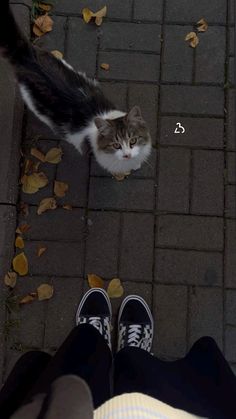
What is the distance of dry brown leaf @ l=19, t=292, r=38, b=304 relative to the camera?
3182 mm

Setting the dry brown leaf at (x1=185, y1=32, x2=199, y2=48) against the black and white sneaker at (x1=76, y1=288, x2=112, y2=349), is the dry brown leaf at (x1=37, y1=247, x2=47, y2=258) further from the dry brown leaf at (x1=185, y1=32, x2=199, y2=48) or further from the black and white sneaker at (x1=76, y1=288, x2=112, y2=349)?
the dry brown leaf at (x1=185, y1=32, x2=199, y2=48)

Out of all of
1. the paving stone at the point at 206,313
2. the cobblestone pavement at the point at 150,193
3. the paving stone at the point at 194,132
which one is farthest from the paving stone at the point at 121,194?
Answer: the paving stone at the point at 206,313

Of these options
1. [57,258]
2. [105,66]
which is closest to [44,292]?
[57,258]

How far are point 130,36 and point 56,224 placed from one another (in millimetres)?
1524

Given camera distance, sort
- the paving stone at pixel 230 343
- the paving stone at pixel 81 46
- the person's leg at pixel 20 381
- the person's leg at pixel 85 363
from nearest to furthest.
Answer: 1. the person's leg at pixel 20 381
2. the person's leg at pixel 85 363
3. the paving stone at pixel 230 343
4. the paving stone at pixel 81 46

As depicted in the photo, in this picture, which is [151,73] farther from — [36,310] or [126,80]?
[36,310]

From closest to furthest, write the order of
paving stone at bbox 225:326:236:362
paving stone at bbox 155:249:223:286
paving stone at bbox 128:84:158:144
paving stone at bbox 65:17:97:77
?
1. paving stone at bbox 225:326:236:362
2. paving stone at bbox 155:249:223:286
3. paving stone at bbox 128:84:158:144
4. paving stone at bbox 65:17:97:77

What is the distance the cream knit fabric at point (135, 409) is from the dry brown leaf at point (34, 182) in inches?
73.1

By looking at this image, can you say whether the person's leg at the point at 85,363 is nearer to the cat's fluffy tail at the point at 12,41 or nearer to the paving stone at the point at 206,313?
the paving stone at the point at 206,313

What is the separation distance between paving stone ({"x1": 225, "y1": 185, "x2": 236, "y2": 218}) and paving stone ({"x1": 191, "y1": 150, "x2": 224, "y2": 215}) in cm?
3

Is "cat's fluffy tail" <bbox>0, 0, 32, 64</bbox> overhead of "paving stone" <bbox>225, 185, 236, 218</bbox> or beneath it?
overhead

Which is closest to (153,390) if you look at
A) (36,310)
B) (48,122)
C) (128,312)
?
(128,312)

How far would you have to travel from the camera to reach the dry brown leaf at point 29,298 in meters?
3.18

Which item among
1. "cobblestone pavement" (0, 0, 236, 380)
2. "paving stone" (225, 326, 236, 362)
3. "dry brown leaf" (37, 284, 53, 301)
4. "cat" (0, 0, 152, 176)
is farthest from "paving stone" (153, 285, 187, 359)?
"cat" (0, 0, 152, 176)
